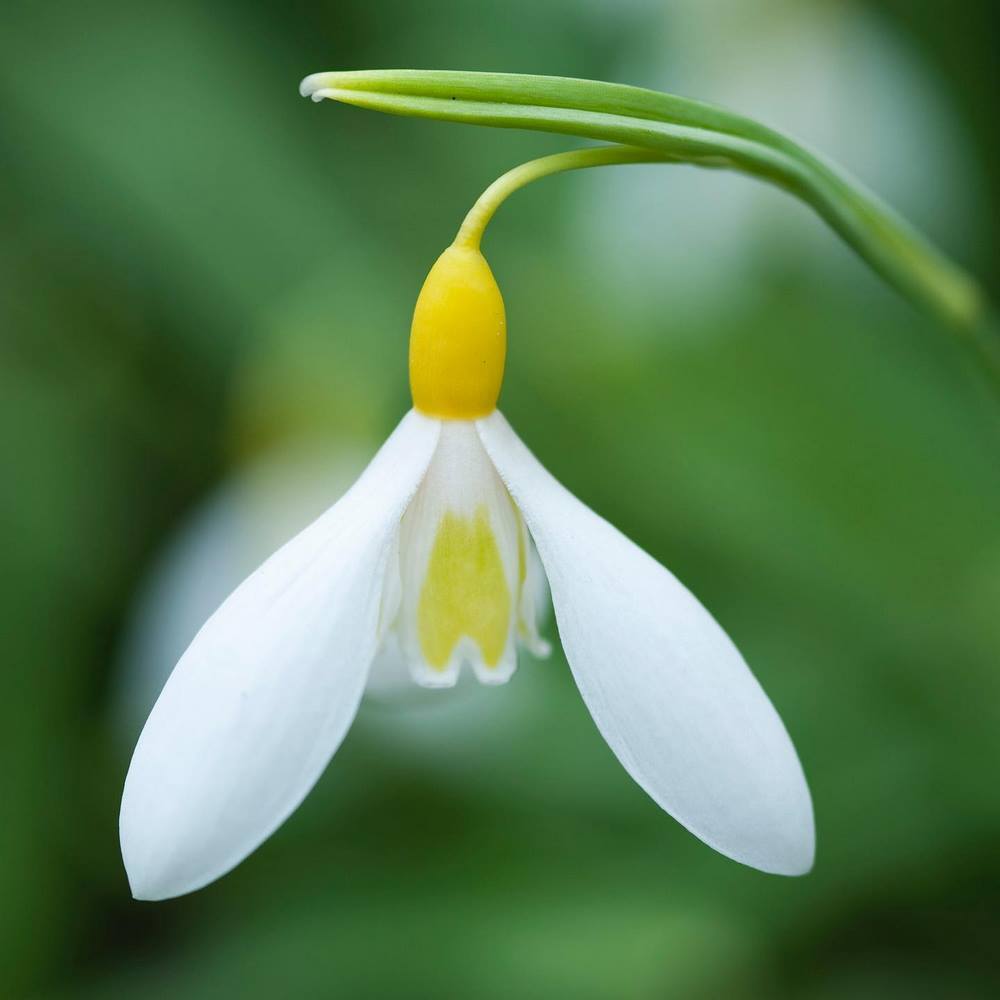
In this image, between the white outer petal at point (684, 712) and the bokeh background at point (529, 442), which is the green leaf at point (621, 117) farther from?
the bokeh background at point (529, 442)

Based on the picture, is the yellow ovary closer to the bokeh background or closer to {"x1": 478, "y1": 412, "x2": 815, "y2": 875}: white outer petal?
{"x1": 478, "y1": 412, "x2": 815, "y2": 875}: white outer petal

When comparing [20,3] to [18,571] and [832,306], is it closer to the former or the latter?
[18,571]

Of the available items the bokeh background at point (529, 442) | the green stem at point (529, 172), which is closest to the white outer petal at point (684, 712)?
the green stem at point (529, 172)

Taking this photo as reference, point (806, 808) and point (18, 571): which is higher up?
point (18, 571)

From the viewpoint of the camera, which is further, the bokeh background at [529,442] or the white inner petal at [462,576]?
the bokeh background at [529,442]

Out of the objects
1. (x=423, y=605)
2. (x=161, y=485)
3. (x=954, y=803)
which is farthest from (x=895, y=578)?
(x=161, y=485)
